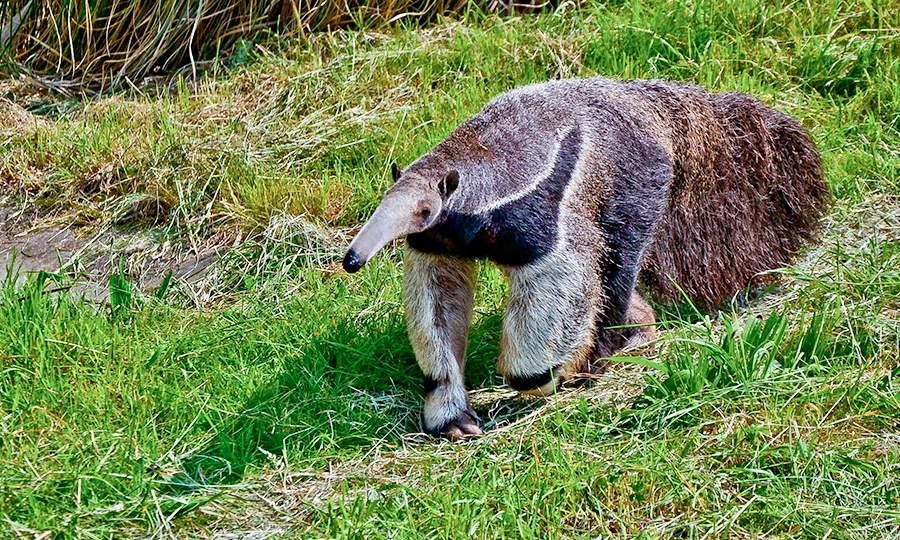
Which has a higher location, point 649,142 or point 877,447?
point 649,142

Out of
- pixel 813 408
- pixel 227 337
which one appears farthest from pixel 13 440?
pixel 813 408

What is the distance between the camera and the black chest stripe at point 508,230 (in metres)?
3.86

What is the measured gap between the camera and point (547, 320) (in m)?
4.05

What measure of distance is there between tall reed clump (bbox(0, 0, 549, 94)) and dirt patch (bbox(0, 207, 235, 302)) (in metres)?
1.55

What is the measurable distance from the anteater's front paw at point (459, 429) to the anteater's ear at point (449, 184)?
950mm

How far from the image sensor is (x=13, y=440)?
409 centimetres

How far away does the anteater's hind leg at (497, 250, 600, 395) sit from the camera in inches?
157

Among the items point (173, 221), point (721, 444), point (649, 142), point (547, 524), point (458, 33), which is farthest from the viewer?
point (458, 33)

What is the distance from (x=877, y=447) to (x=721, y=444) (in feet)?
1.73

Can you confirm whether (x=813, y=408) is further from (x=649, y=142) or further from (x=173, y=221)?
(x=173, y=221)

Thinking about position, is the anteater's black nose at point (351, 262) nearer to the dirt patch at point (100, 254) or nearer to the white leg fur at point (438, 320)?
the white leg fur at point (438, 320)

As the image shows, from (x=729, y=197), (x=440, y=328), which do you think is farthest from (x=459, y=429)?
(x=729, y=197)

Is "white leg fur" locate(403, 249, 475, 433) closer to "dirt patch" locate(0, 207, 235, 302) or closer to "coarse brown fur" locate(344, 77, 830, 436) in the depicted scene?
"coarse brown fur" locate(344, 77, 830, 436)

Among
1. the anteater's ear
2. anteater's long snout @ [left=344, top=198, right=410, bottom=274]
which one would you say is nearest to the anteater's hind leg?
the anteater's ear
